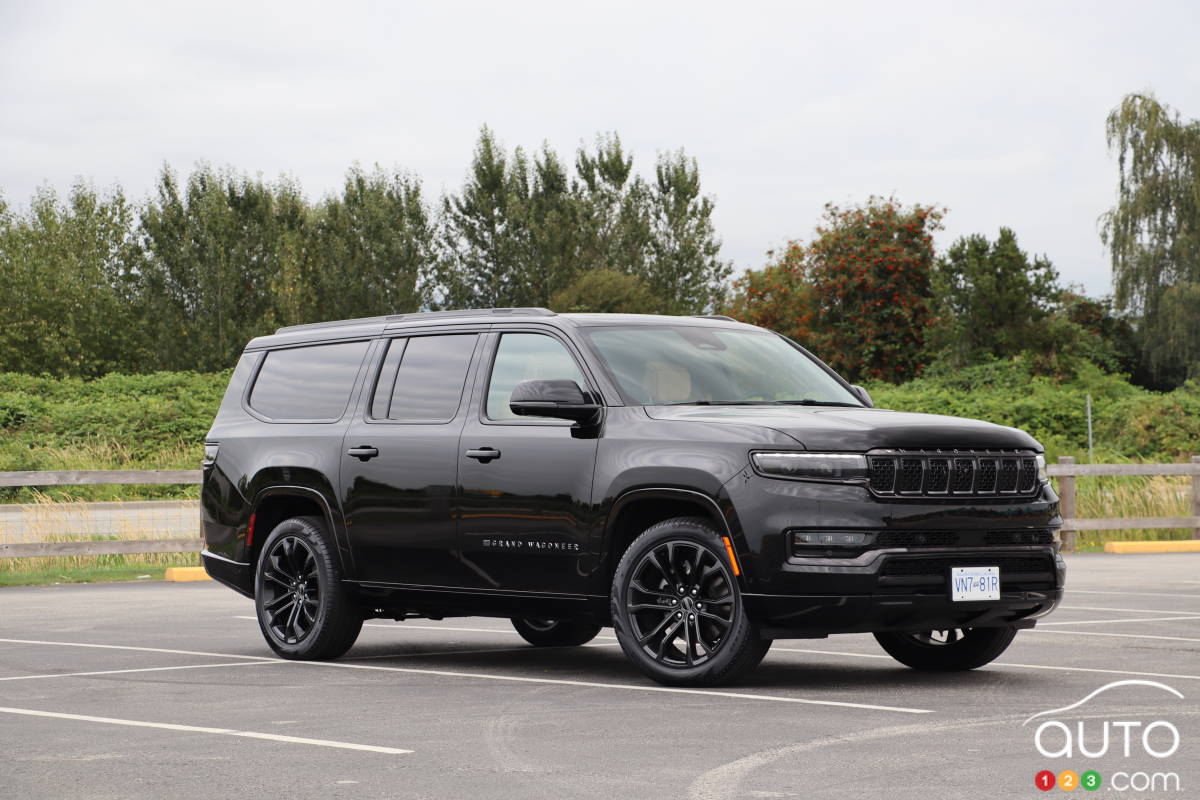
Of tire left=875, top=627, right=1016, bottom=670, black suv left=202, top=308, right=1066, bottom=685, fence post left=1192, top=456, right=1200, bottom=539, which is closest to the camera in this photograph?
black suv left=202, top=308, right=1066, bottom=685

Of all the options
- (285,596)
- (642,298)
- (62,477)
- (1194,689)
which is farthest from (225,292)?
(1194,689)

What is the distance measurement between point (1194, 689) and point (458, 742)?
3.77 meters

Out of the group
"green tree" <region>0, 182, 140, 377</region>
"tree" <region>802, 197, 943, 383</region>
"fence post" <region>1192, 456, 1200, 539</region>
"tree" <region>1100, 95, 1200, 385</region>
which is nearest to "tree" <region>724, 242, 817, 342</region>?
"tree" <region>802, 197, 943, 383</region>

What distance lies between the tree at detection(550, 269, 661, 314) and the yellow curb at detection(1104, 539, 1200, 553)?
102 feet

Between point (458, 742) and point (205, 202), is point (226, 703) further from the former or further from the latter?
point (205, 202)

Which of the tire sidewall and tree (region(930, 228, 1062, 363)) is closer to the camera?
the tire sidewall

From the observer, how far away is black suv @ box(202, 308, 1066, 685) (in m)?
8.53

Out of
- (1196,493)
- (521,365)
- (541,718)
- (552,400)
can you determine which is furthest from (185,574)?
(1196,493)

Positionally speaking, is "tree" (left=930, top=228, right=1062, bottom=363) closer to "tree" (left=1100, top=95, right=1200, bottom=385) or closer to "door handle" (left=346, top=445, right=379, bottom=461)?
"tree" (left=1100, top=95, right=1200, bottom=385)

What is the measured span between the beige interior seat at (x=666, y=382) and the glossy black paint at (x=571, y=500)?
9.3 inches

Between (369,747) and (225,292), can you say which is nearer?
(369,747)

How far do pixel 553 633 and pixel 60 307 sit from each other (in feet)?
179

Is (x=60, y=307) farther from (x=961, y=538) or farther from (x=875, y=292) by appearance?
(x=961, y=538)

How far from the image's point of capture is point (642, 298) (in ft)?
182
